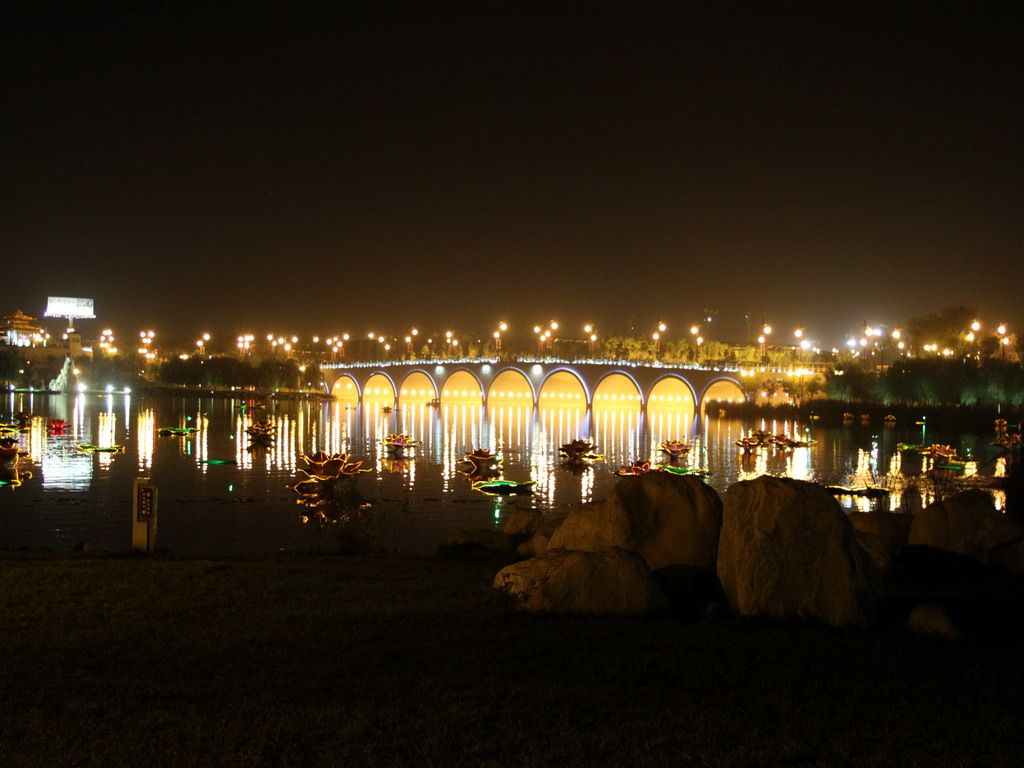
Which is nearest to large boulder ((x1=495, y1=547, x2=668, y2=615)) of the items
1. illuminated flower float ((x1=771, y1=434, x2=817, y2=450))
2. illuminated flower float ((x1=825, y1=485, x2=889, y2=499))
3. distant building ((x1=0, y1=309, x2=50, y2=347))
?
illuminated flower float ((x1=825, y1=485, x2=889, y2=499))

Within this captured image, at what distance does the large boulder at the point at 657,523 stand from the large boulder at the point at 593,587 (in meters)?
1.32

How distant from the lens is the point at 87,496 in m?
31.4

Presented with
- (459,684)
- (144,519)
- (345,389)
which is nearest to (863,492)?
(144,519)

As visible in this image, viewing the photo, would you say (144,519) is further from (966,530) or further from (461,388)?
(461,388)

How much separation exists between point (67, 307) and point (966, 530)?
18443 cm

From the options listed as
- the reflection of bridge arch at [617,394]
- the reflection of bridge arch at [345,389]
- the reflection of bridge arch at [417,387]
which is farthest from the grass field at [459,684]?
the reflection of bridge arch at [417,387]

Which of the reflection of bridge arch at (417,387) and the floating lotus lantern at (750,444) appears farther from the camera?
the reflection of bridge arch at (417,387)

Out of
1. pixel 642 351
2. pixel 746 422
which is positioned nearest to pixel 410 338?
pixel 642 351

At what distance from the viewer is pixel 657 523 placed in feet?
39.5

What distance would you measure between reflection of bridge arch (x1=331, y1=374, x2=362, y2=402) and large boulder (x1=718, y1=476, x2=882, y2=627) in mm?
111960

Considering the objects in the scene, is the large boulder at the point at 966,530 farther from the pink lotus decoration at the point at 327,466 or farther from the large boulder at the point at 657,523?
the pink lotus decoration at the point at 327,466

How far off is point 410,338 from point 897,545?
5577 inches

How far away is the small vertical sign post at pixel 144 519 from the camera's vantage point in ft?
50.6

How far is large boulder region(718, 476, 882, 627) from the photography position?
33.4ft
